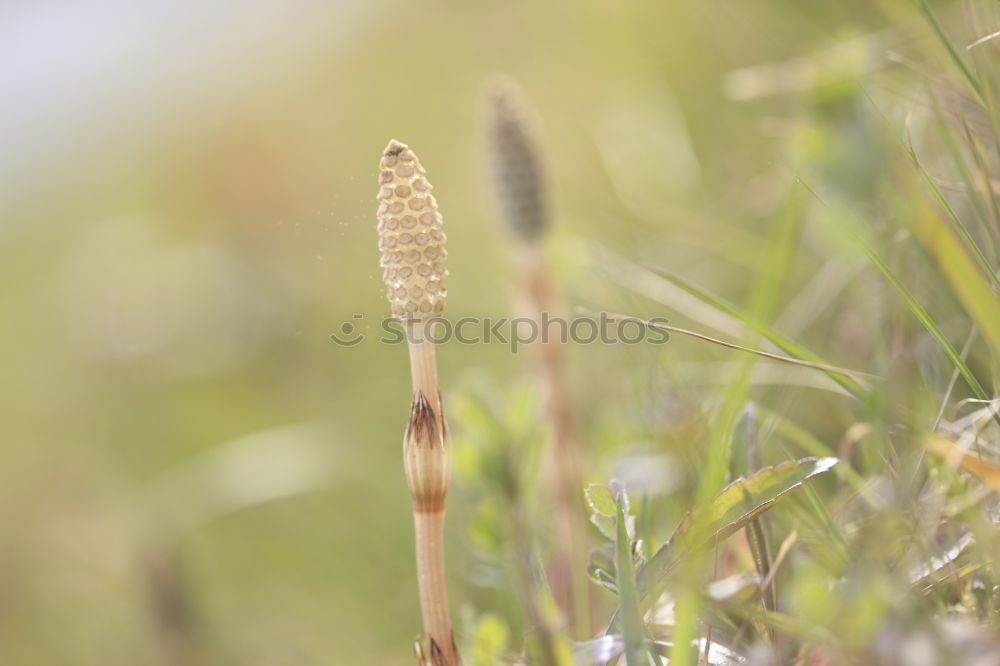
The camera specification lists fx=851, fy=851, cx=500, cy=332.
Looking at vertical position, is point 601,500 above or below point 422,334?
below

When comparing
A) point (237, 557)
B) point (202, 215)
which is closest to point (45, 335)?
point (202, 215)

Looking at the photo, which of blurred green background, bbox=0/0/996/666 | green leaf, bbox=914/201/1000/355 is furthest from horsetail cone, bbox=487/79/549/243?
green leaf, bbox=914/201/1000/355

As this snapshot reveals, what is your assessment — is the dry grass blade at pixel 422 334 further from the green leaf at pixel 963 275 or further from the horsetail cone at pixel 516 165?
the horsetail cone at pixel 516 165

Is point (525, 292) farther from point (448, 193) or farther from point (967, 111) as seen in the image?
point (448, 193)

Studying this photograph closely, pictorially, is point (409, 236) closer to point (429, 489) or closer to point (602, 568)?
point (429, 489)

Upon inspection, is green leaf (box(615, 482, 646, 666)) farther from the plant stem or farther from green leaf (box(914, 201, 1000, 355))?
green leaf (box(914, 201, 1000, 355))

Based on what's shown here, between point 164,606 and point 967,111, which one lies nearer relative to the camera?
point 967,111

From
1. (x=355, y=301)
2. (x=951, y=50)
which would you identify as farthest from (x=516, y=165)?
(x=355, y=301)
